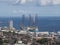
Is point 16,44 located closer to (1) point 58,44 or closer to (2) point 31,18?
(1) point 58,44

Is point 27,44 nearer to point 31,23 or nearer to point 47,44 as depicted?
point 47,44

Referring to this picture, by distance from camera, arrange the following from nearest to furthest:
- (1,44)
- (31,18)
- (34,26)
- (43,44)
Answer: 1. (1,44)
2. (43,44)
3. (34,26)
4. (31,18)

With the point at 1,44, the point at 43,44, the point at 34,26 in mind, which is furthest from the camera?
the point at 34,26

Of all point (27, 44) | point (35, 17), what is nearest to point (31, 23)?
point (35, 17)

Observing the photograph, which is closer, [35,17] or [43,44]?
[43,44]

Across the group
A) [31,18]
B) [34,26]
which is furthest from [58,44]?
[31,18]

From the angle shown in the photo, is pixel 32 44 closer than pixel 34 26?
Yes

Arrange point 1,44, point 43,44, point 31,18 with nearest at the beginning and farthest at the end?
point 1,44 < point 43,44 < point 31,18
